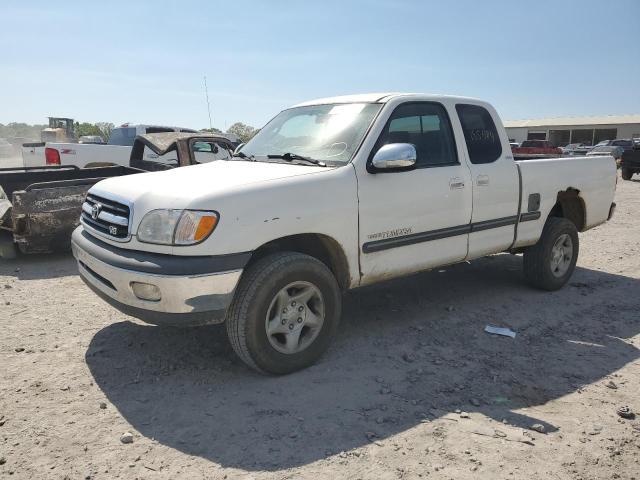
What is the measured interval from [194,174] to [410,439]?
2.35 meters

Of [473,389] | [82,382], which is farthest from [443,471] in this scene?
[82,382]

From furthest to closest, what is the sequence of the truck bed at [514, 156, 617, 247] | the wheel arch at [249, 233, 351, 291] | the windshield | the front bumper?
the truck bed at [514, 156, 617, 247]
the windshield
the wheel arch at [249, 233, 351, 291]
the front bumper

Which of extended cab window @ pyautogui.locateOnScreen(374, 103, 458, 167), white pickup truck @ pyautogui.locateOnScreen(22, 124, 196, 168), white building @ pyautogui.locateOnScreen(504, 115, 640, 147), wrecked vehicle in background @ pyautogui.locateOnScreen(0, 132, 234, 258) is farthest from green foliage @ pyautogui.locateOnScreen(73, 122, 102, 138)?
extended cab window @ pyautogui.locateOnScreen(374, 103, 458, 167)

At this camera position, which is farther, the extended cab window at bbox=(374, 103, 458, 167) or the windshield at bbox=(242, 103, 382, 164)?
the extended cab window at bbox=(374, 103, 458, 167)

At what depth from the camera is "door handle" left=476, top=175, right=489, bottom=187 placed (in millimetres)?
4601

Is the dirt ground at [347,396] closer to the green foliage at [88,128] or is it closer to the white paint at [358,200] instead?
the white paint at [358,200]

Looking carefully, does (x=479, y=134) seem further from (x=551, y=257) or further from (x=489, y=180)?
(x=551, y=257)

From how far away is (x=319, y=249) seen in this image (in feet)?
12.7

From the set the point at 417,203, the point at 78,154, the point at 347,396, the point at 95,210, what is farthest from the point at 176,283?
the point at 78,154

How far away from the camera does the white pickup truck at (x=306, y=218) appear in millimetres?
3172

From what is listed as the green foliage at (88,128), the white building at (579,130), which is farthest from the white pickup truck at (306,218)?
the green foliage at (88,128)

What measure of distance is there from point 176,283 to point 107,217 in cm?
87

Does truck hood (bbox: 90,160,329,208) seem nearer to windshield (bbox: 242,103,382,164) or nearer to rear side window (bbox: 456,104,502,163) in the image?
windshield (bbox: 242,103,382,164)

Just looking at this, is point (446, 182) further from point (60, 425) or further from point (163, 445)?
point (60, 425)
